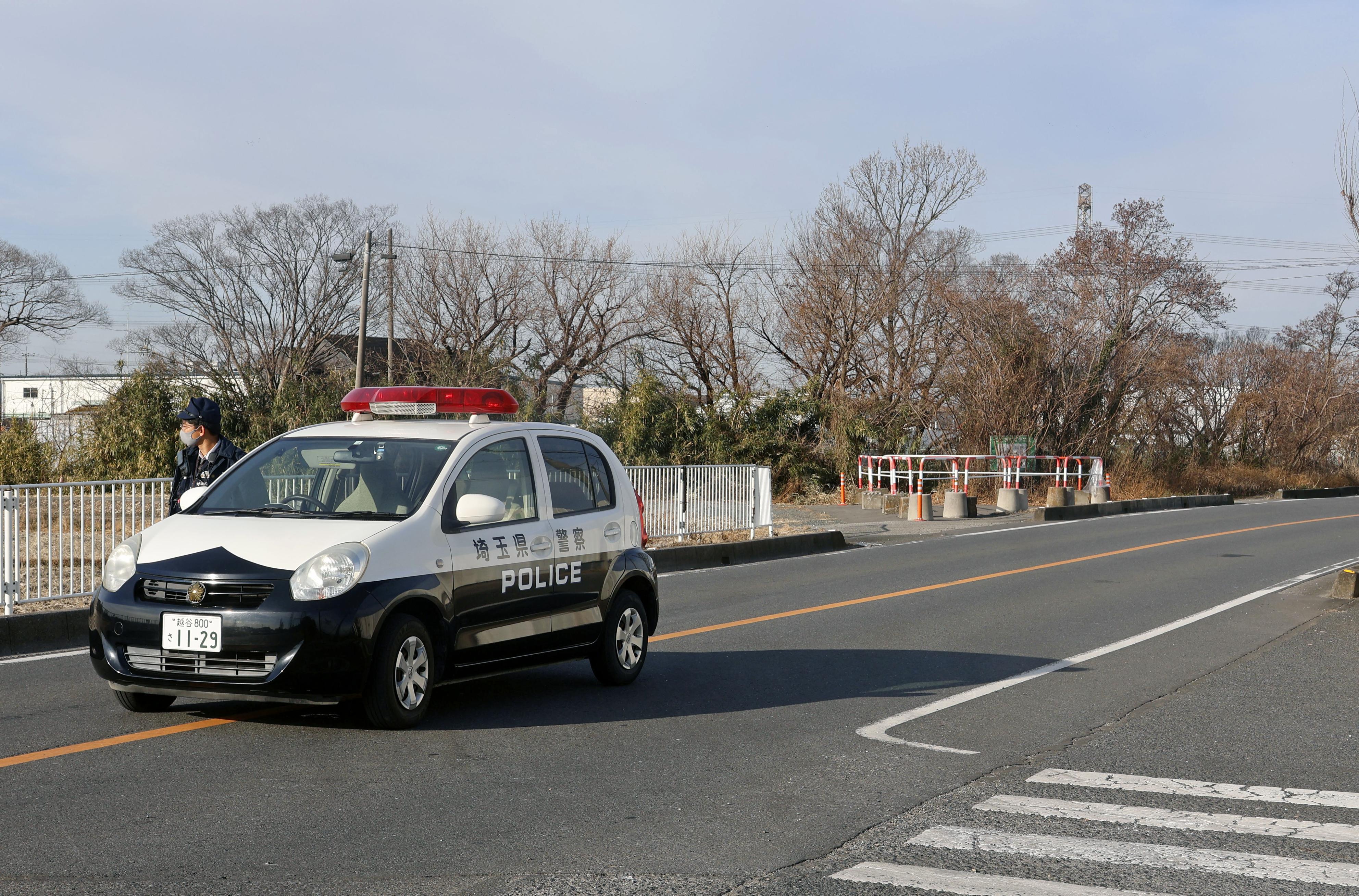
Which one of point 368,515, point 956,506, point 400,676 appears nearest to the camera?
point 400,676

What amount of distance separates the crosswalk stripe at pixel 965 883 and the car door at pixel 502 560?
303 centimetres

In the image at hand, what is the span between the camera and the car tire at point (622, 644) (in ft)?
26.4

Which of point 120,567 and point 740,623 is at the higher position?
point 120,567

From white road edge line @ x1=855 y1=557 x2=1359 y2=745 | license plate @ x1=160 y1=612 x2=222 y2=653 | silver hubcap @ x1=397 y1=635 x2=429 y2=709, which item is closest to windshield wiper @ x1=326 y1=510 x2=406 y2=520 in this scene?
silver hubcap @ x1=397 y1=635 x2=429 y2=709

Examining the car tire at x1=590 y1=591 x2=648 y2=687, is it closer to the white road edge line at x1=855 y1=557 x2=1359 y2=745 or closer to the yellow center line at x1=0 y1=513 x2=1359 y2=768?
the white road edge line at x1=855 y1=557 x2=1359 y2=745

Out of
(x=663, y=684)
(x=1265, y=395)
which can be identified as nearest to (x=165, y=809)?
(x=663, y=684)

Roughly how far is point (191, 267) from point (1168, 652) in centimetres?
5299

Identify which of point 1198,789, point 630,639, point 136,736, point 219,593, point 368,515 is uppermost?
point 368,515

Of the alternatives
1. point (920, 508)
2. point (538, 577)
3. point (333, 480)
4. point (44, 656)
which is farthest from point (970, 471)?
point (333, 480)

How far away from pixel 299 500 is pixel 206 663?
1189mm

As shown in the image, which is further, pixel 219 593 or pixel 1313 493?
pixel 1313 493

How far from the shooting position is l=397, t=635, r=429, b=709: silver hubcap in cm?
658

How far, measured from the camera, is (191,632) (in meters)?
6.22

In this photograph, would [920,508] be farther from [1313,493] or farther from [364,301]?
[1313,493]
